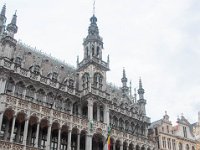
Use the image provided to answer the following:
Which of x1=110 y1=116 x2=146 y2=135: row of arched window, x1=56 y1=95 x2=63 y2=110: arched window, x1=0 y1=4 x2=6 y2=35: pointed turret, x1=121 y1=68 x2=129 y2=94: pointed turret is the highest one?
x1=0 y1=4 x2=6 y2=35: pointed turret

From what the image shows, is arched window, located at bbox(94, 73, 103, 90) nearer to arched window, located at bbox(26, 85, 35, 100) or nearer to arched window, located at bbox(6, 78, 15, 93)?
arched window, located at bbox(26, 85, 35, 100)

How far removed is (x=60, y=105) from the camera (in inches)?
1817

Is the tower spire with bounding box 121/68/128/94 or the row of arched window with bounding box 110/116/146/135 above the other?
the tower spire with bounding box 121/68/128/94

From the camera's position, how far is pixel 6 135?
125ft

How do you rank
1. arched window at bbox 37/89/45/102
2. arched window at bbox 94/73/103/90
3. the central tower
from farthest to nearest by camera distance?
the central tower < arched window at bbox 94/73/103/90 < arched window at bbox 37/89/45/102

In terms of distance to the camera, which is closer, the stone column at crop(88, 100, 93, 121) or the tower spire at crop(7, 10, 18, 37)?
the tower spire at crop(7, 10, 18, 37)

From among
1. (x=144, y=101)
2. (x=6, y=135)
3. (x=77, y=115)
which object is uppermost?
(x=144, y=101)

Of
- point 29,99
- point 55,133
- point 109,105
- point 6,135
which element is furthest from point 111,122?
point 6,135

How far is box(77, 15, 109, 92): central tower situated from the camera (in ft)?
161

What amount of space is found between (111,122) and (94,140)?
5.57 metres

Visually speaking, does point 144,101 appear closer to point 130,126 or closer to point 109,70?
point 130,126

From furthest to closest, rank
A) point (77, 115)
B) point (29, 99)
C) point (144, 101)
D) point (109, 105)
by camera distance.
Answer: point (144, 101), point (109, 105), point (77, 115), point (29, 99)

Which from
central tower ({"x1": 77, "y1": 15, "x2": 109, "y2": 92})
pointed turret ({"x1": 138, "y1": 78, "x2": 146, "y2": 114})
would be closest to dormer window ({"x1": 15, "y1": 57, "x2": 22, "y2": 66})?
central tower ({"x1": 77, "y1": 15, "x2": 109, "y2": 92})

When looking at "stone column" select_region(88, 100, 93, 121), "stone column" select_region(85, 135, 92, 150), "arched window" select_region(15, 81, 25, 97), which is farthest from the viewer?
"stone column" select_region(88, 100, 93, 121)
